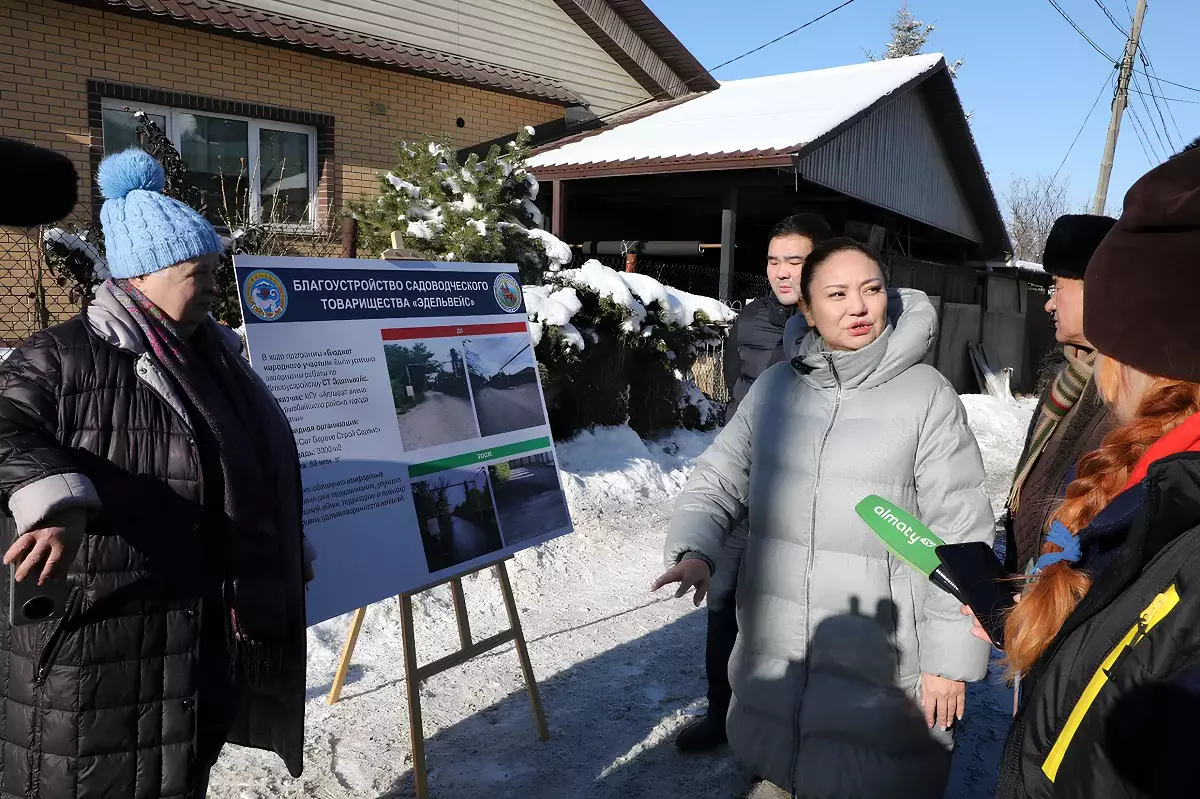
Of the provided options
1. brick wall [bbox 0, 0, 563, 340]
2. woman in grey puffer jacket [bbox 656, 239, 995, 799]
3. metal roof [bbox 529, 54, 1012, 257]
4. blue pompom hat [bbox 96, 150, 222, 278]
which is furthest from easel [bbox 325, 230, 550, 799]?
metal roof [bbox 529, 54, 1012, 257]

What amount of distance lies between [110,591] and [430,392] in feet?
4.17

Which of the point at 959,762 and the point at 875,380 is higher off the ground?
the point at 875,380

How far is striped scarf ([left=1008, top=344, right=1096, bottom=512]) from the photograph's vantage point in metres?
2.35

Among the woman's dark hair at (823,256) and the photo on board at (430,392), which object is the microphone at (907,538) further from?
the photo on board at (430,392)

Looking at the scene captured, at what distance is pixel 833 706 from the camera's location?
6.64ft

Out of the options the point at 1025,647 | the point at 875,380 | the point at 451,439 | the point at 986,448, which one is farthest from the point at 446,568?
the point at 986,448

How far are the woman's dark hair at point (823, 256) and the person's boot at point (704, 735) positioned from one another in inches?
72.8

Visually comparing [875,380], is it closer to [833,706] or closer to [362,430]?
[833,706]

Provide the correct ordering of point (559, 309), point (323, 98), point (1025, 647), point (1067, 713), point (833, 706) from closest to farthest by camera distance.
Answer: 1. point (1067, 713)
2. point (1025, 647)
3. point (833, 706)
4. point (559, 309)
5. point (323, 98)

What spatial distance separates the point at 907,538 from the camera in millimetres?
1609

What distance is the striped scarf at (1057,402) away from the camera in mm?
2350

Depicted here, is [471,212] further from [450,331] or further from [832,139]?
[832,139]

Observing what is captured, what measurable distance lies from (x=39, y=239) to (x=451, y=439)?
4650 millimetres

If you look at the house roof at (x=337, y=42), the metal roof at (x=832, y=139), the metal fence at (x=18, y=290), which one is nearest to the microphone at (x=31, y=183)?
the metal fence at (x=18, y=290)
